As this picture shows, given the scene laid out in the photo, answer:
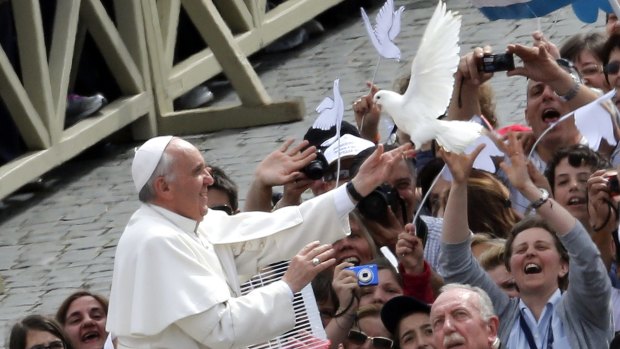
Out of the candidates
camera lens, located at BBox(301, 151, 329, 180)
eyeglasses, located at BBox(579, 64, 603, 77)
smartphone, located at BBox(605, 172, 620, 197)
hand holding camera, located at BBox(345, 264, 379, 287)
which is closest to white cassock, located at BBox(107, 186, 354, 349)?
hand holding camera, located at BBox(345, 264, 379, 287)

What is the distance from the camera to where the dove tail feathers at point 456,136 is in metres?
7.71

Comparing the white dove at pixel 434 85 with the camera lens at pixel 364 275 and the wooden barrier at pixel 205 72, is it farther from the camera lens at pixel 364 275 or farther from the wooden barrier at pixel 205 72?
the wooden barrier at pixel 205 72

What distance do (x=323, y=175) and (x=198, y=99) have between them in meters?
6.12

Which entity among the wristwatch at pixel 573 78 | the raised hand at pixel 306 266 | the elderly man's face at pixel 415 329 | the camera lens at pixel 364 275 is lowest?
the elderly man's face at pixel 415 329

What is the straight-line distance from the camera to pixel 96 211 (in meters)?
12.4

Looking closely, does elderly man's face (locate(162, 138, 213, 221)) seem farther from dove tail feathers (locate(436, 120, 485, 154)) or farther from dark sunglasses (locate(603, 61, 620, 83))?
dark sunglasses (locate(603, 61, 620, 83))

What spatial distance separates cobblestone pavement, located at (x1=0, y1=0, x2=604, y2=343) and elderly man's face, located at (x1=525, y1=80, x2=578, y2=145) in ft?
9.06

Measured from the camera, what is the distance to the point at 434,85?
782cm

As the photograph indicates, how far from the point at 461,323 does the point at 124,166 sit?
21.1 feet

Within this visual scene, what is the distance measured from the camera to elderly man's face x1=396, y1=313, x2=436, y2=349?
26.0ft

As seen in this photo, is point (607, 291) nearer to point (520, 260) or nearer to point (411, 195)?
point (520, 260)

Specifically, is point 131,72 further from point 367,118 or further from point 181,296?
point 181,296

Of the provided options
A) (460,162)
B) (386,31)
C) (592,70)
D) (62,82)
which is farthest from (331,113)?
(62,82)

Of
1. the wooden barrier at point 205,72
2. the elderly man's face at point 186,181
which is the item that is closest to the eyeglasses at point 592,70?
the elderly man's face at point 186,181
